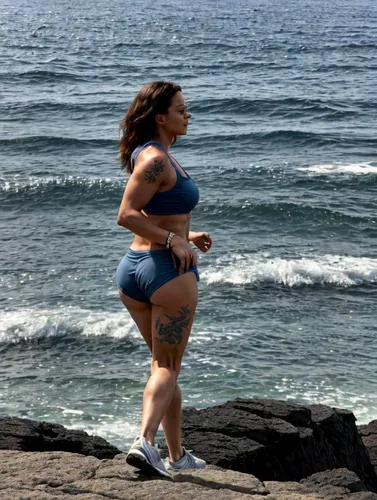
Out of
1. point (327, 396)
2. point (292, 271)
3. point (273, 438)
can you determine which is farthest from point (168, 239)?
point (292, 271)

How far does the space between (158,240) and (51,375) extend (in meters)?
6.53

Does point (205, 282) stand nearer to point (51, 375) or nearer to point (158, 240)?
point (51, 375)

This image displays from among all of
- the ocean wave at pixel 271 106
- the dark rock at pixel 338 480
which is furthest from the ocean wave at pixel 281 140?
the dark rock at pixel 338 480

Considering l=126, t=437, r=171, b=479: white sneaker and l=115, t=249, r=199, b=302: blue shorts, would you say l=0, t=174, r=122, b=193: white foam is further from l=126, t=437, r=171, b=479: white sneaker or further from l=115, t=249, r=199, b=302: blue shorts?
l=126, t=437, r=171, b=479: white sneaker

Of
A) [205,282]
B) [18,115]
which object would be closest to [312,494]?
[205,282]

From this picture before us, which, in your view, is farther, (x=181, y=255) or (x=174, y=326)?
(x=174, y=326)

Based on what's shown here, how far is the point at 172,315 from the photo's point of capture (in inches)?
190

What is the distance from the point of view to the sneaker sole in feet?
15.0

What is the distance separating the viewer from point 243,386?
10555 millimetres

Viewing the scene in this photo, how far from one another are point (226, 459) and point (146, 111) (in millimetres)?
2045

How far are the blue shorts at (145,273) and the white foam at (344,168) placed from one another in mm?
18225

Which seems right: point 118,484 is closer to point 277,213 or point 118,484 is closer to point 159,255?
point 159,255

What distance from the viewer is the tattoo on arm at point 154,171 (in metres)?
4.77

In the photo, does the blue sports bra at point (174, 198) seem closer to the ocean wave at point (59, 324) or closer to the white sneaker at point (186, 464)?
the white sneaker at point (186, 464)
